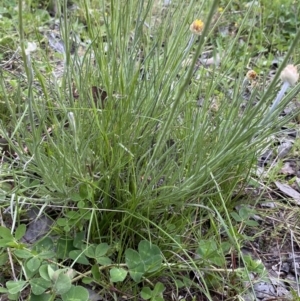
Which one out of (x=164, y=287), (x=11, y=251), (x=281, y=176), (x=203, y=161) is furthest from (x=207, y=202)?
(x=11, y=251)

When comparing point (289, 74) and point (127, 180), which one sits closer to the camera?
point (289, 74)

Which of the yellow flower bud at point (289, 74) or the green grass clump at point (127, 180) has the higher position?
the yellow flower bud at point (289, 74)

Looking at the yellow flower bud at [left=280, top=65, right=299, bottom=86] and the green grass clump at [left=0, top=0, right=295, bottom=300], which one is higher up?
the yellow flower bud at [left=280, top=65, right=299, bottom=86]

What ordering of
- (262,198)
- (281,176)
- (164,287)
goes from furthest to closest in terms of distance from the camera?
(281,176)
(262,198)
(164,287)

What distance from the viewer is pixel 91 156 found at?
1.15 metres

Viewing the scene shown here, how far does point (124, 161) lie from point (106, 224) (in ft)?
0.53

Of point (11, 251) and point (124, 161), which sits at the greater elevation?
point (124, 161)

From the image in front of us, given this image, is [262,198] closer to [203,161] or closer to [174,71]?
[203,161]

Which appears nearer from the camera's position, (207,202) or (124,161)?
(124,161)

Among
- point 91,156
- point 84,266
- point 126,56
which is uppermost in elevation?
point 126,56

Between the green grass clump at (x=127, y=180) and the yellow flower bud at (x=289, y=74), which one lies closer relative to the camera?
the yellow flower bud at (x=289, y=74)

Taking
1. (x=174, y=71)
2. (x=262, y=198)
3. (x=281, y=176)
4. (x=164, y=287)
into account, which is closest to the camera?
(x=164, y=287)

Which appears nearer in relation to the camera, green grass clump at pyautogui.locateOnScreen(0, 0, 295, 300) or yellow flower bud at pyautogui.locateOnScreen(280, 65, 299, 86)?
yellow flower bud at pyautogui.locateOnScreen(280, 65, 299, 86)

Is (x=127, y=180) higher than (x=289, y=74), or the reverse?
(x=289, y=74)
